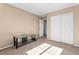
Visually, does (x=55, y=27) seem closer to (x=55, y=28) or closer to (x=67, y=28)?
(x=55, y=28)

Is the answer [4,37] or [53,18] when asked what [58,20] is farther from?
[4,37]

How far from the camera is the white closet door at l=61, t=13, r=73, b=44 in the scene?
9.84 ft

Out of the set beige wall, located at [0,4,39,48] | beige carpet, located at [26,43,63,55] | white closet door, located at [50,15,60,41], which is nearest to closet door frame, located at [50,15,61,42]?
white closet door, located at [50,15,60,41]

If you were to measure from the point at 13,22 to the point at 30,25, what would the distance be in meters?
1.01

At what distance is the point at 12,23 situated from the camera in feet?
9.31

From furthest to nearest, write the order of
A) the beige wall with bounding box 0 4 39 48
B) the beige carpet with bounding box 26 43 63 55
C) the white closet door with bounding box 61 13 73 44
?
the white closet door with bounding box 61 13 73 44, the beige wall with bounding box 0 4 39 48, the beige carpet with bounding box 26 43 63 55

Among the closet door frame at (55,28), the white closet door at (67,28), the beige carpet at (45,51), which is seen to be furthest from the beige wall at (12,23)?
the white closet door at (67,28)

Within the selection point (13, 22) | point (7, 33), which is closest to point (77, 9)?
point (13, 22)

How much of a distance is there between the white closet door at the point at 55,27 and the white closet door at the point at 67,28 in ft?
0.88

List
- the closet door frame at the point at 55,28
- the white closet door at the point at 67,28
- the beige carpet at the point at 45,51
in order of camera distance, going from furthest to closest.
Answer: the closet door frame at the point at 55,28 → the white closet door at the point at 67,28 → the beige carpet at the point at 45,51

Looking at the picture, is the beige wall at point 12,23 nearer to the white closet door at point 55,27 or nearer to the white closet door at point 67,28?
the white closet door at point 55,27

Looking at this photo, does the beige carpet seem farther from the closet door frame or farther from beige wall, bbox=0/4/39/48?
the closet door frame

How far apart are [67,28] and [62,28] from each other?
0.28 m

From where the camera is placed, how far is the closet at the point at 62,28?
304 cm
